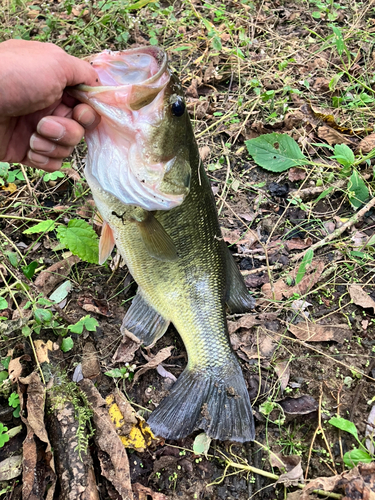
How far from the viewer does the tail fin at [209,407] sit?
1.93m

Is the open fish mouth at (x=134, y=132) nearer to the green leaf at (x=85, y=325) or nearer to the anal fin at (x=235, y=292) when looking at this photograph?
the anal fin at (x=235, y=292)

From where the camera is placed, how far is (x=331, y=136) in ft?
11.5

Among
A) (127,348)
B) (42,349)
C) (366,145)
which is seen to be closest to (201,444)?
(127,348)

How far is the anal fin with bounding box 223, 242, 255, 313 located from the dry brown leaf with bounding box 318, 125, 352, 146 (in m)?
1.86

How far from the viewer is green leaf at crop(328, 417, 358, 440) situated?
1.91 m

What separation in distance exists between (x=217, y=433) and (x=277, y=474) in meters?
0.37

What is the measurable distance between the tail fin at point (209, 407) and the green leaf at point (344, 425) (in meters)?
0.44

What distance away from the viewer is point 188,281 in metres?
2.23

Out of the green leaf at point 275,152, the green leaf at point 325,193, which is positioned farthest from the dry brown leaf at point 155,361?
the green leaf at point 275,152

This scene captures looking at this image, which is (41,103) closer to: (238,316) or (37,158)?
(37,158)

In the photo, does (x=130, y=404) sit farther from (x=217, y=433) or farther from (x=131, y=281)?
(x=131, y=281)

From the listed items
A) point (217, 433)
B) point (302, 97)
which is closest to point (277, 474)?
point (217, 433)

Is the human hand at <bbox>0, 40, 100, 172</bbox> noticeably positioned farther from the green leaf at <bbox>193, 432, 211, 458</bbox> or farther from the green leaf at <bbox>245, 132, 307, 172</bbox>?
the green leaf at <bbox>245, 132, 307, 172</bbox>

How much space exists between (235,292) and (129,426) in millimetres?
1030
